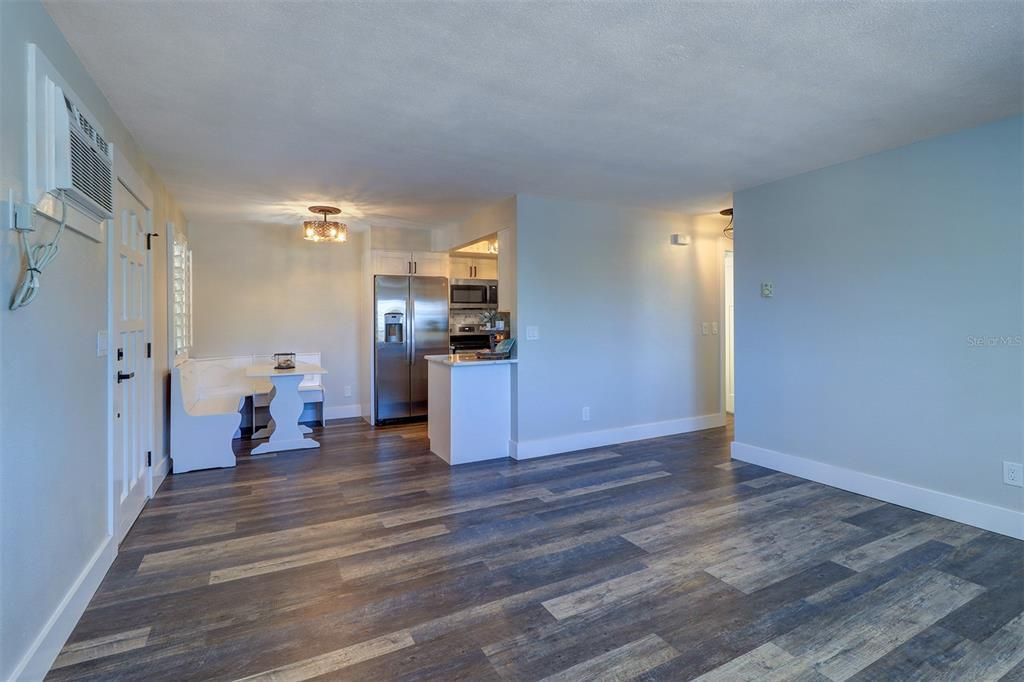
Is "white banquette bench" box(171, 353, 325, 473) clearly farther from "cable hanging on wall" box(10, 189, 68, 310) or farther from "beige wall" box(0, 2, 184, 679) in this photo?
"cable hanging on wall" box(10, 189, 68, 310)

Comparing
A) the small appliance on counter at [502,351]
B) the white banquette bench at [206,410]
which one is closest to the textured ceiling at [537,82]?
the small appliance on counter at [502,351]

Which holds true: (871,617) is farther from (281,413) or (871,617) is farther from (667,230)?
(281,413)

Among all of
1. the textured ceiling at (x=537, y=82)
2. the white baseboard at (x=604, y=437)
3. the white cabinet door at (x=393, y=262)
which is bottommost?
the white baseboard at (x=604, y=437)

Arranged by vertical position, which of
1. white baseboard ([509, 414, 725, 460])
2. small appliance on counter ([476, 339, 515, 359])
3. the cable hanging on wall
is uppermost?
the cable hanging on wall

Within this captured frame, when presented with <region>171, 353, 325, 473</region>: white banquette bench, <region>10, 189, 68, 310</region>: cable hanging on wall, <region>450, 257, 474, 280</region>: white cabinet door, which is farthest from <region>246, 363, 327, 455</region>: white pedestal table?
<region>10, 189, 68, 310</region>: cable hanging on wall

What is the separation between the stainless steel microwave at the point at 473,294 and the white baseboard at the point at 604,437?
259cm

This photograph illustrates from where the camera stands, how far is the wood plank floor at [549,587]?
1.82m

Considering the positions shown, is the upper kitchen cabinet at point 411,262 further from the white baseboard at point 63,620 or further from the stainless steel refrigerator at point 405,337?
the white baseboard at point 63,620

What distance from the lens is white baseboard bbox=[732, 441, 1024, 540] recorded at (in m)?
2.89

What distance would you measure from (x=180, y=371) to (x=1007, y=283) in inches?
236

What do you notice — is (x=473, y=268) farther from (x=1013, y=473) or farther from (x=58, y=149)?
(x=1013, y=473)

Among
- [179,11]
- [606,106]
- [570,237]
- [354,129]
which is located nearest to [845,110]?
[606,106]

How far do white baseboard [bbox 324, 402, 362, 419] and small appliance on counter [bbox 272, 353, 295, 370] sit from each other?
973 mm

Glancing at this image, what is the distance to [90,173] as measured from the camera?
206 cm
